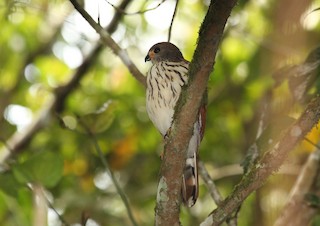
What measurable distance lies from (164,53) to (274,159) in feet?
6.67

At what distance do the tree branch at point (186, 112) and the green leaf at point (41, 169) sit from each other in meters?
0.91

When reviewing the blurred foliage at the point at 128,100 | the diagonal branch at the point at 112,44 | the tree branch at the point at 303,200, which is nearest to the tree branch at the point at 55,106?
the blurred foliage at the point at 128,100

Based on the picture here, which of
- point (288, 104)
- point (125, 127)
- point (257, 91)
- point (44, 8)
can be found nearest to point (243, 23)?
point (257, 91)

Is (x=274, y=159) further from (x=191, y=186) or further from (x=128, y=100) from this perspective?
(x=128, y=100)

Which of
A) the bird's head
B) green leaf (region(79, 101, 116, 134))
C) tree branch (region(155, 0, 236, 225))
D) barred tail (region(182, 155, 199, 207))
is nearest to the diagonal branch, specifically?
green leaf (region(79, 101, 116, 134))

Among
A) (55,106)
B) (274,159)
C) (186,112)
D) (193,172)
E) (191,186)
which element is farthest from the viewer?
(55,106)

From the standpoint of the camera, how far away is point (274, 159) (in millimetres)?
3402

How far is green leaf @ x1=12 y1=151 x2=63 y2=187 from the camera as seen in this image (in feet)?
13.5

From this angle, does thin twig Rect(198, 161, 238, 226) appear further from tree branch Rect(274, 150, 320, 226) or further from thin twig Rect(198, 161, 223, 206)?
tree branch Rect(274, 150, 320, 226)

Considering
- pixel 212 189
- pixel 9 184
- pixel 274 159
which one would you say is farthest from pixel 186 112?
pixel 9 184

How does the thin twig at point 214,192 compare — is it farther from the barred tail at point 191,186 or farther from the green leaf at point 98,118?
the green leaf at point 98,118

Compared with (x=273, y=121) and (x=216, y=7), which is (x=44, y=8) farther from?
(x=216, y=7)

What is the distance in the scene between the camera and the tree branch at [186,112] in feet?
10.1

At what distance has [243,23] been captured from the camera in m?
7.05
